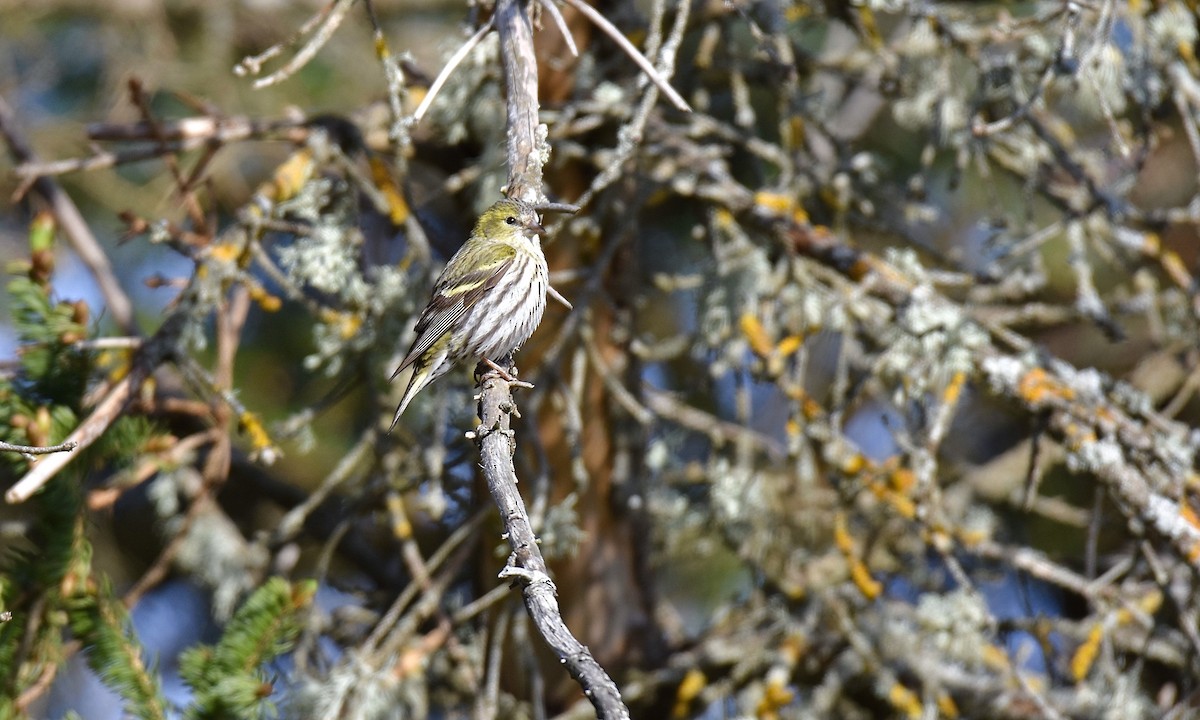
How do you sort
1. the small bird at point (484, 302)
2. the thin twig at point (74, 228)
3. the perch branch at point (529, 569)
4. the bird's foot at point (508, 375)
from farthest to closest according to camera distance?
1. the thin twig at point (74, 228)
2. the small bird at point (484, 302)
3. the bird's foot at point (508, 375)
4. the perch branch at point (529, 569)

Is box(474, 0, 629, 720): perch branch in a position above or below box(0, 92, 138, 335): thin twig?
below

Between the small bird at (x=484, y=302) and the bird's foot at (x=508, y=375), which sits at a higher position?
the small bird at (x=484, y=302)

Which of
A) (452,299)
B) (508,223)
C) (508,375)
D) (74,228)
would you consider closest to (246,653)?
(508,375)

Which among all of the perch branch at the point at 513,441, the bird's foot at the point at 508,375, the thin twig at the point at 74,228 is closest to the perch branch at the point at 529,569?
the perch branch at the point at 513,441

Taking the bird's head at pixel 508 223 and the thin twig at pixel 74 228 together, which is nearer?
the bird's head at pixel 508 223

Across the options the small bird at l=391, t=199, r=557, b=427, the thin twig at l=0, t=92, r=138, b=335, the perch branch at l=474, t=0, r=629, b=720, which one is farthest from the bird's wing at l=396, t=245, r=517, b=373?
the thin twig at l=0, t=92, r=138, b=335

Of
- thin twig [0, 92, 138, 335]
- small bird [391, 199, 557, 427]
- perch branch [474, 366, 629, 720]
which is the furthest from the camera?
thin twig [0, 92, 138, 335]

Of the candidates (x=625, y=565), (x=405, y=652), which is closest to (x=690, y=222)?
(x=625, y=565)

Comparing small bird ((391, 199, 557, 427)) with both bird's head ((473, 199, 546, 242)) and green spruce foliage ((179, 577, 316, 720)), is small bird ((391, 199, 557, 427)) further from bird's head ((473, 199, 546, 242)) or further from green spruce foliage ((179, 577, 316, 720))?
green spruce foliage ((179, 577, 316, 720))

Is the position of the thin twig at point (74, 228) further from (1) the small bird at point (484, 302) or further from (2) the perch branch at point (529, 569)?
(2) the perch branch at point (529, 569)
